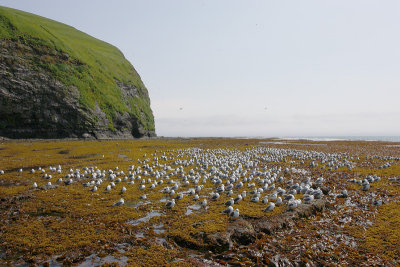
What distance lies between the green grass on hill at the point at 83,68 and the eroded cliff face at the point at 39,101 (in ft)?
4.06

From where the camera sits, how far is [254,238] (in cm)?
745

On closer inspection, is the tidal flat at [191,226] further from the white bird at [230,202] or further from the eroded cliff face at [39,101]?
the eroded cliff face at [39,101]

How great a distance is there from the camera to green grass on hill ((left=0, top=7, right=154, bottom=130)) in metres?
52.5

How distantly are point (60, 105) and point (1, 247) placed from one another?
168 feet

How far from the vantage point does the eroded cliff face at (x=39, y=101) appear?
44812mm

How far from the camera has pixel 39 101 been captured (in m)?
48.0

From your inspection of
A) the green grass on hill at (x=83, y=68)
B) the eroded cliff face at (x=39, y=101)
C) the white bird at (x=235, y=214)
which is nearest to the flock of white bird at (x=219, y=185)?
the white bird at (x=235, y=214)

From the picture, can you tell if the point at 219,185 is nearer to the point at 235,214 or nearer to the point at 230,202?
the point at 230,202

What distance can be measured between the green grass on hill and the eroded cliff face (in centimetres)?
124

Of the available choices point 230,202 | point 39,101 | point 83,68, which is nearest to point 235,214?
point 230,202

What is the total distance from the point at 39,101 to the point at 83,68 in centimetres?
1909

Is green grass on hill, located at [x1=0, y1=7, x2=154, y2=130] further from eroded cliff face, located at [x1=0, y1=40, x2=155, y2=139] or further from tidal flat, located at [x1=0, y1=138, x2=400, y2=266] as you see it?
tidal flat, located at [x1=0, y1=138, x2=400, y2=266]

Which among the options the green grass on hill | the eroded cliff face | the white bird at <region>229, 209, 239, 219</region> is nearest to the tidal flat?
the white bird at <region>229, 209, 239, 219</region>

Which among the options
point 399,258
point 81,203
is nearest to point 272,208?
point 399,258
